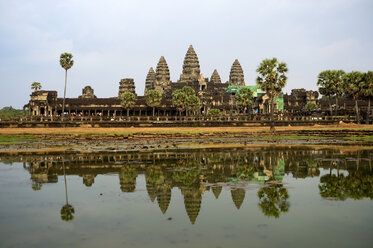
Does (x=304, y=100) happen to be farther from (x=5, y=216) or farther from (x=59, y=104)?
(x=5, y=216)

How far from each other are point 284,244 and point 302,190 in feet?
21.5

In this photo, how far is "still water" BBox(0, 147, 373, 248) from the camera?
10219mm

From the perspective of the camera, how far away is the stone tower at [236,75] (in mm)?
173125

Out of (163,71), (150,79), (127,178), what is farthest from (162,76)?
(127,178)

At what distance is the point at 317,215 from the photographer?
11992mm

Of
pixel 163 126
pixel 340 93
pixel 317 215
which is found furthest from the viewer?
pixel 340 93

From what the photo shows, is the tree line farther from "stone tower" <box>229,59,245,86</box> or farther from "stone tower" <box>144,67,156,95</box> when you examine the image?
"stone tower" <box>144,67,156,95</box>

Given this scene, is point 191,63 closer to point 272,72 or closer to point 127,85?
point 127,85

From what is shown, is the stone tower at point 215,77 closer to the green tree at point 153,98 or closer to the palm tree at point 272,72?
the green tree at point 153,98

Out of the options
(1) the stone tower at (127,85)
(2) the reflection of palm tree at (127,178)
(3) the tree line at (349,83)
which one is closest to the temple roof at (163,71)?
(1) the stone tower at (127,85)

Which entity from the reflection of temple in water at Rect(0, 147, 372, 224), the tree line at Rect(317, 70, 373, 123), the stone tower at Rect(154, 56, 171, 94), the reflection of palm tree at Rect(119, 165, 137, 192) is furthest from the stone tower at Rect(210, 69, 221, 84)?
the reflection of palm tree at Rect(119, 165, 137, 192)

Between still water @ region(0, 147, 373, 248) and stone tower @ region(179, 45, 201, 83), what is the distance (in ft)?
448

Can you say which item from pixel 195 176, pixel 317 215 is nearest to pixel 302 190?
pixel 317 215

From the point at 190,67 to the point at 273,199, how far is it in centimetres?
14763
